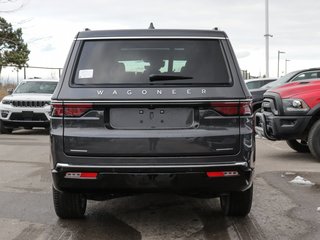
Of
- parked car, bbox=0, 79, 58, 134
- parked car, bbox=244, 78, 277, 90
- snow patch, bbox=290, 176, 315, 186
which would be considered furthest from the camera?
parked car, bbox=244, 78, 277, 90

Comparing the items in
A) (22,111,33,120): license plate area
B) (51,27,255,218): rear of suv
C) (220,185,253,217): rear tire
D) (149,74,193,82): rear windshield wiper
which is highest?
(149,74,193,82): rear windshield wiper

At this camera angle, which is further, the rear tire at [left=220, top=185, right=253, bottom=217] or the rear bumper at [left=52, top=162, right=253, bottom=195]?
the rear tire at [left=220, top=185, right=253, bottom=217]

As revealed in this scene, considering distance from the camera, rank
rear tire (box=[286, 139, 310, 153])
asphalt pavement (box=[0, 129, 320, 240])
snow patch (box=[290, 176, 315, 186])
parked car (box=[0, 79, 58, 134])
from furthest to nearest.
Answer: parked car (box=[0, 79, 58, 134]) < rear tire (box=[286, 139, 310, 153]) < snow patch (box=[290, 176, 315, 186]) < asphalt pavement (box=[0, 129, 320, 240])

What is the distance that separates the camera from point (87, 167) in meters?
4.32

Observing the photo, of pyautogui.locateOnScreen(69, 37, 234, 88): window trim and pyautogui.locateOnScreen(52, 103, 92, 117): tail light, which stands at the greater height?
pyautogui.locateOnScreen(69, 37, 234, 88): window trim

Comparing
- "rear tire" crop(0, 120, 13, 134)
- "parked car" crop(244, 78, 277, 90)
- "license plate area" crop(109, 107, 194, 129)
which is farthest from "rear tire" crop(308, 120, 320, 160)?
"rear tire" crop(0, 120, 13, 134)

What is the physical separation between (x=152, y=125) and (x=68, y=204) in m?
1.41

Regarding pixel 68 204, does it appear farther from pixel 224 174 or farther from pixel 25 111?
pixel 25 111

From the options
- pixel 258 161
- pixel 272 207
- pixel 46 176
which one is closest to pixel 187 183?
pixel 272 207

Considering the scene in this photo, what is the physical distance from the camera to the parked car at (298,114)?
9.01 meters

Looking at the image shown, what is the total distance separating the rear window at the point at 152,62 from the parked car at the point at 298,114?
4855mm

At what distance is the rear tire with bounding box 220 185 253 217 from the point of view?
509cm

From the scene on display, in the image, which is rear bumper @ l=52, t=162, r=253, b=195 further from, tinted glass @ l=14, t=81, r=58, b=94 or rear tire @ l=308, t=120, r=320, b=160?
tinted glass @ l=14, t=81, r=58, b=94

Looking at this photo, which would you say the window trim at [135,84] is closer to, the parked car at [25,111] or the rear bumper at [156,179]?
the rear bumper at [156,179]
